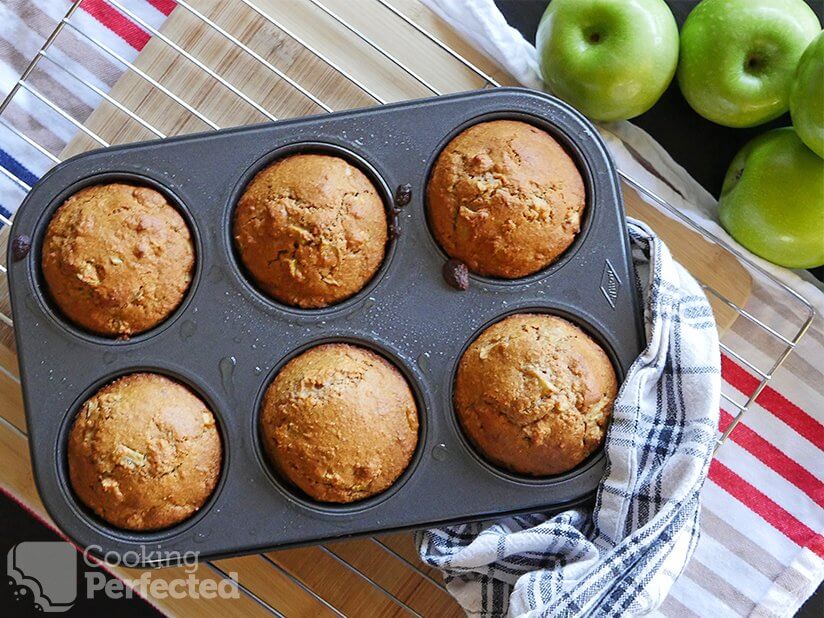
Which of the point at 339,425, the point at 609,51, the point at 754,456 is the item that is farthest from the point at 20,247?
the point at 754,456

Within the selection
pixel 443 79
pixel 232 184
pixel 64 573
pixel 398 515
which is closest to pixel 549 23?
pixel 443 79

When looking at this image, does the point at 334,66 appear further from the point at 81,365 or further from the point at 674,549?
the point at 674,549

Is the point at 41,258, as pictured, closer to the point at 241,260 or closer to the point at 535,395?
the point at 241,260

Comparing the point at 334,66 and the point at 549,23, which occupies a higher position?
the point at 549,23

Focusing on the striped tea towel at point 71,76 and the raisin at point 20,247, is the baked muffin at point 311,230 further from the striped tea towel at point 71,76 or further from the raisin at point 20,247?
the striped tea towel at point 71,76

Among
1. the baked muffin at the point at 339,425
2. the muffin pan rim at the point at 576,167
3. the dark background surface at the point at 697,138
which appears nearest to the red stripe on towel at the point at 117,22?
the muffin pan rim at the point at 576,167

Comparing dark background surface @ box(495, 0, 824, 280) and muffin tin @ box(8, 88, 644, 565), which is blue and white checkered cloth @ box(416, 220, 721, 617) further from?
dark background surface @ box(495, 0, 824, 280)
